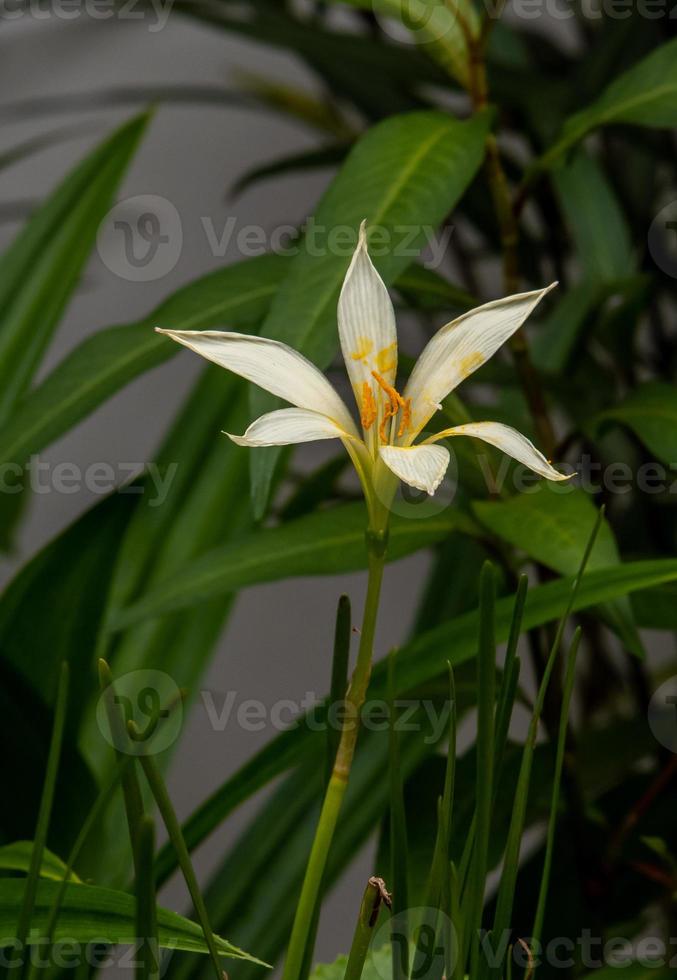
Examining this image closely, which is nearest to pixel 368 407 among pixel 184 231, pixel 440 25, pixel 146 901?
pixel 146 901

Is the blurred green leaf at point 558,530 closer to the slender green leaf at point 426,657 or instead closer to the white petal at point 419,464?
the slender green leaf at point 426,657

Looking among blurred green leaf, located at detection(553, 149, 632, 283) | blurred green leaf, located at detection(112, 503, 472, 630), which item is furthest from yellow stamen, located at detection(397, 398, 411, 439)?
blurred green leaf, located at detection(553, 149, 632, 283)

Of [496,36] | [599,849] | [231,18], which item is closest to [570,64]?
[496,36]

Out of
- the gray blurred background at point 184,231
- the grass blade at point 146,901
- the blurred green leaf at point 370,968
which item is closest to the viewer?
the grass blade at point 146,901

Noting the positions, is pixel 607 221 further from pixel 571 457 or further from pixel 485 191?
pixel 571 457

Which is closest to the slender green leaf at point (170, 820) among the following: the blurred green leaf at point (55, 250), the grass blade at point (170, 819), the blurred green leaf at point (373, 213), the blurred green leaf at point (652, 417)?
the grass blade at point (170, 819)

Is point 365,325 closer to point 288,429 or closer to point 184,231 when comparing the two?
point 288,429
